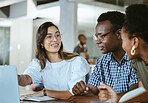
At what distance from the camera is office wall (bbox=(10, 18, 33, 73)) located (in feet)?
25.0

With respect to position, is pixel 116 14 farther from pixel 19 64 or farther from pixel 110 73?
pixel 19 64

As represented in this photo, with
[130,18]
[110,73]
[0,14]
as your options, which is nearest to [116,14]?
[110,73]

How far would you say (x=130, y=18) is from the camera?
3.88ft

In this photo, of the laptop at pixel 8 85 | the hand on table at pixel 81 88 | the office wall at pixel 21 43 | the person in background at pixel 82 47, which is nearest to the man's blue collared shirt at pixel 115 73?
the hand on table at pixel 81 88

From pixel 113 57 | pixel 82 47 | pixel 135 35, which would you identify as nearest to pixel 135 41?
pixel 135 35

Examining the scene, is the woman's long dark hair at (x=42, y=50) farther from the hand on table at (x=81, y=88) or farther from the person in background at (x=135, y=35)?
the person in background at (x=135, y=35)

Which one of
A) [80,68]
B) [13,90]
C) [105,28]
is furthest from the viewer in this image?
[80,68]

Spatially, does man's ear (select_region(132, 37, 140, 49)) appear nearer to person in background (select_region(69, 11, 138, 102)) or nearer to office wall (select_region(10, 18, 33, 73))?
person in background (select_region(69, 11, 138, 102))

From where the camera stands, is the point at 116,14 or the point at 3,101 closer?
the point at 3,101

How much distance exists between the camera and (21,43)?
7.71 meters

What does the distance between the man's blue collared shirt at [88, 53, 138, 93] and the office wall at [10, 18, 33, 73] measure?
598cm

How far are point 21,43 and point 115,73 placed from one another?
21.0 feet

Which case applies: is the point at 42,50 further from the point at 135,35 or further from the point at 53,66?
the point at 135,35

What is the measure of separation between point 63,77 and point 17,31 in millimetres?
5977
